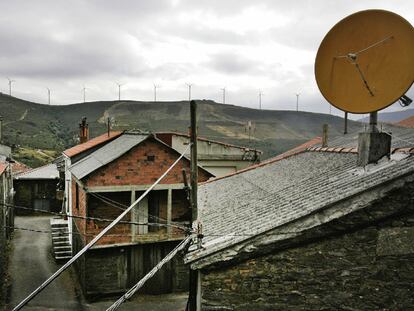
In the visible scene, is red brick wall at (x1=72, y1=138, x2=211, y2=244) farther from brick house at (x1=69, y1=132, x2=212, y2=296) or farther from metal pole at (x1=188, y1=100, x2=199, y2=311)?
metal pole at (x1=188, y1=100, x2=199, y2=311)

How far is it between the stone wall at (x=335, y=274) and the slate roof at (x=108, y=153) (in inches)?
434

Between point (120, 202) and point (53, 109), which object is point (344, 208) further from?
point (53, 109)

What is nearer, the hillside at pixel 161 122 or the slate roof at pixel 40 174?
the slate roof at pixel 40 174

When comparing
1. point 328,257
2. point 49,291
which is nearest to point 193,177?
point 328,257

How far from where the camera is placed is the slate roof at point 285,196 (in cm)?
546

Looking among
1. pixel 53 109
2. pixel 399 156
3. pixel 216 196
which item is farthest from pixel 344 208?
pixel 53 109

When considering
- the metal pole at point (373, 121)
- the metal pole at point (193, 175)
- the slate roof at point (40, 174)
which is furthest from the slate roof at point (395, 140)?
the slate roof at point (40, 174)

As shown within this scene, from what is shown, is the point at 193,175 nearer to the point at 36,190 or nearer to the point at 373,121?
the point at 373,121

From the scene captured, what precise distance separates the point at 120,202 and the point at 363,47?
12.6m

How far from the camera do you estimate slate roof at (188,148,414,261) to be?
546 centimetres

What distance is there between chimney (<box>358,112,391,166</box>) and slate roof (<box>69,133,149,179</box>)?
1100 centimetres

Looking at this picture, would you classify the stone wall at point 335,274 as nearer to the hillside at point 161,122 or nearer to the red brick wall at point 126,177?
the red brick wall at point 126,177

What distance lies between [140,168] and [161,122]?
69559 millimetres

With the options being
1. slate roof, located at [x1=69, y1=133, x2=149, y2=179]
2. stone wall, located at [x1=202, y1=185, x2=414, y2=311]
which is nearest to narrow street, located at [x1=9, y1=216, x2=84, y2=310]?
slate roof, located at [x1=69, y1=133, x2=149, y2=179]
